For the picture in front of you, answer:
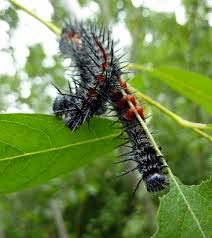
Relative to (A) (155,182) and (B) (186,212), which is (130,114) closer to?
(A) (155,182)

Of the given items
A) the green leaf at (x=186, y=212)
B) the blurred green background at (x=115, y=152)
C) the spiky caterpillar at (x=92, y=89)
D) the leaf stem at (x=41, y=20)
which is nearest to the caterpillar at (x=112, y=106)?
the spiky caterpillar at (x=92, y=89)

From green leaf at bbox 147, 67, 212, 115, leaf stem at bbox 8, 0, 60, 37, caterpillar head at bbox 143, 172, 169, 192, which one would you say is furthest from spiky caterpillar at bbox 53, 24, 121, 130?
green leaf at bbox 147, 67, 212, 115

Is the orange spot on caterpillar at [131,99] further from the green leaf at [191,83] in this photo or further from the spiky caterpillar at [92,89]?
the green leaf at [191,83]

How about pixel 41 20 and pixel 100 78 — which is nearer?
pixel 100 78


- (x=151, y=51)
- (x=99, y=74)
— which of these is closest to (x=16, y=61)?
(x=151, y=51)

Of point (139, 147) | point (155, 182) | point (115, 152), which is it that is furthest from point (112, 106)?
point (115, 152)
